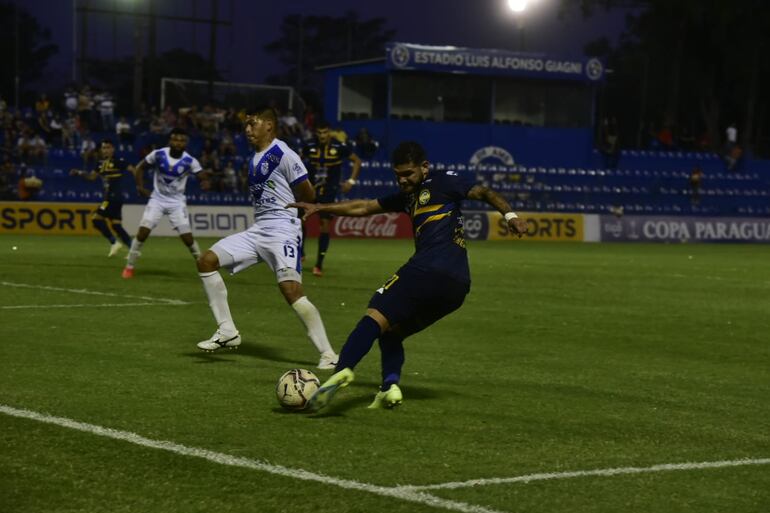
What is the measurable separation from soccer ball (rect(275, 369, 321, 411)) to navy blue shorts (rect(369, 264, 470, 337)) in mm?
657

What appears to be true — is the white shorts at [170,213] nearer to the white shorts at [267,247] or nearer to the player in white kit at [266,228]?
the player in white kit at [266,228]

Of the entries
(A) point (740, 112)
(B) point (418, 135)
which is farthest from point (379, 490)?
(A) point (740, 112)

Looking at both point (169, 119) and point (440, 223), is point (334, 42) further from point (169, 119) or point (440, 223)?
point (440, 223)

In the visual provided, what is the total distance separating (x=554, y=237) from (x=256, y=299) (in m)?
24.0

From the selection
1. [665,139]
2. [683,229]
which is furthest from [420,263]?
[665,139]

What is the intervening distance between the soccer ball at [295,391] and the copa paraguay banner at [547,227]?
30.3m

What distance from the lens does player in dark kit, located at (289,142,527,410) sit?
329 inches

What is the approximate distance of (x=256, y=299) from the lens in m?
16.5

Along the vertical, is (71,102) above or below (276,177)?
above

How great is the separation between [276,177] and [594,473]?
203 inches

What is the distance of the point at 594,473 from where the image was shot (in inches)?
260

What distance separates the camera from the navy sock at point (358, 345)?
8.16 m

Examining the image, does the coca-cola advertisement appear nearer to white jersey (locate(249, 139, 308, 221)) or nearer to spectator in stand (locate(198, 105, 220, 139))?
spectator in stand (locate(198, 105, 220, 139))

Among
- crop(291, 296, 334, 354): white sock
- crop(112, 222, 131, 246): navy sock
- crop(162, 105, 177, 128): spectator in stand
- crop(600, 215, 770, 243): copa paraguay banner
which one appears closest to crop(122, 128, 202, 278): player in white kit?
crop(112, 222, 131, 246): navy sock
